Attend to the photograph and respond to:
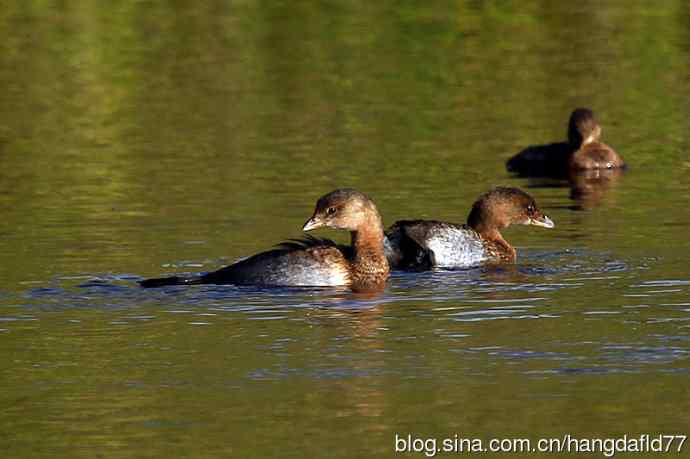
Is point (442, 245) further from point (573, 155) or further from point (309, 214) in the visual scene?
point (573, 155)

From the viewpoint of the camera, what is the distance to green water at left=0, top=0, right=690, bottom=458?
1045 centimetres

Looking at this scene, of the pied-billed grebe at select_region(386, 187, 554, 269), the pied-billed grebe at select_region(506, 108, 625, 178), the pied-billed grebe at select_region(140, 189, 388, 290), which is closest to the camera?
the pied-billed grebe at select_region(140, 189, 388, 290)

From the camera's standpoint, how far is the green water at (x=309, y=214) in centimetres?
1045

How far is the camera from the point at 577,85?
89.9ft

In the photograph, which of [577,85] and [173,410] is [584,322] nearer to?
[173,410]

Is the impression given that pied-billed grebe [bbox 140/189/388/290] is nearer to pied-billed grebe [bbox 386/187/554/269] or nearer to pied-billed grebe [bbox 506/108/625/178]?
pied-billed grebe [bbox 386/187/554/269]

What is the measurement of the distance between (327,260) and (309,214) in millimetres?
3140

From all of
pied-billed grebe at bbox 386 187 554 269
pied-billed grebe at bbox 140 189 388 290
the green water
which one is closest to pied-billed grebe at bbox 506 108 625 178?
the green water

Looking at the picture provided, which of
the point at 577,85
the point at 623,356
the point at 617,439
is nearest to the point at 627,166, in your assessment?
the point at 577,85

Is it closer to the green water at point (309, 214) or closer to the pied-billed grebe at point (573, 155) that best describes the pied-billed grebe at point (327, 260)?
the green water at point (309, 214)

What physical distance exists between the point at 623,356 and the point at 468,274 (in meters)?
3.74

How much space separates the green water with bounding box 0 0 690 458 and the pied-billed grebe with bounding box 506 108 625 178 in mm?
394

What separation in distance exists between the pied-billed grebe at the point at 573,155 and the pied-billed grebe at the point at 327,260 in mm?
6668

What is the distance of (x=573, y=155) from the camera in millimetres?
22156
